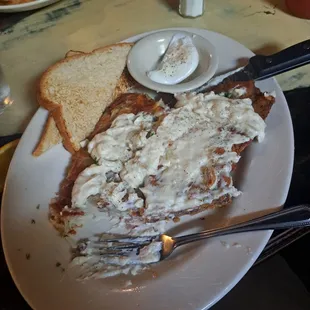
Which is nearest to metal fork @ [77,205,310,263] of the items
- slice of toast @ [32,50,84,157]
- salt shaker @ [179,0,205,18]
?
slice of toast @ [32,50,84,157]

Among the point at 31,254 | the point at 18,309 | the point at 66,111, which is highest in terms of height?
the point at 66,111

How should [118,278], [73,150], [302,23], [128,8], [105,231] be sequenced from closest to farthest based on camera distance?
[118,278], [105,231], [73,150], [302,23], [128,8]

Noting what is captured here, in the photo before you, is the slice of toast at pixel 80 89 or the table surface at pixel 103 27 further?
the table surface at pixel 103 27

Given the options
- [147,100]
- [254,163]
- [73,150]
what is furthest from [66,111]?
[254,163]

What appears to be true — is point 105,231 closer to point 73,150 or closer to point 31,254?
point 31,254

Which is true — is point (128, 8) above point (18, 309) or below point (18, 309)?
above

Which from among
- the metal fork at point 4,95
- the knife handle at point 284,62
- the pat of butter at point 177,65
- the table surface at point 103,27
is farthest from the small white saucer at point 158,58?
the metal fork at point 4,95

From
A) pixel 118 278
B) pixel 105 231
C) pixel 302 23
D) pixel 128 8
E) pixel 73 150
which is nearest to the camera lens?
pixel 118 278

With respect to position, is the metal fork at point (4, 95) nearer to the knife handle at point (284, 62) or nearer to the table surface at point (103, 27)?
the table surface at point (103, 27)
